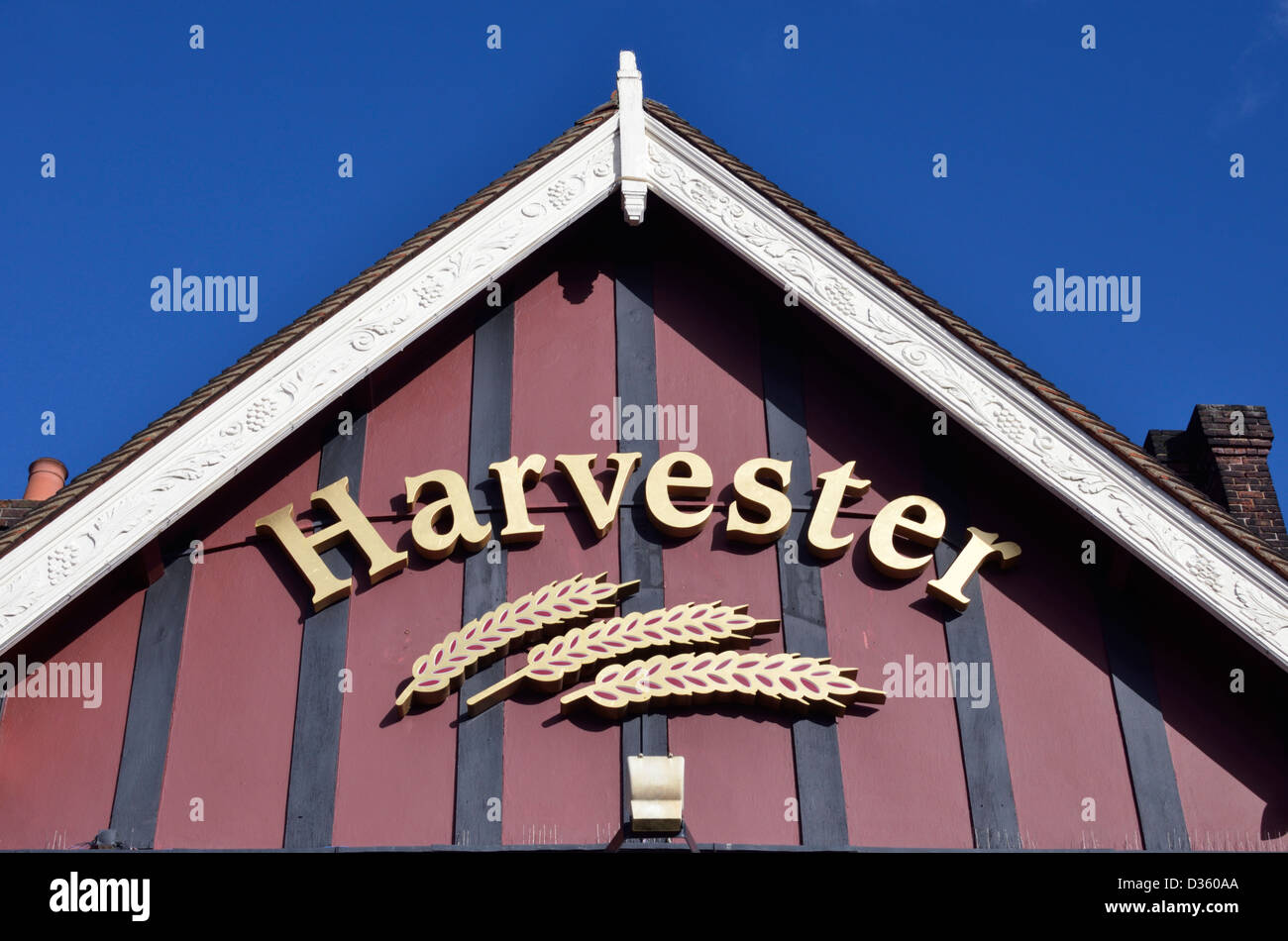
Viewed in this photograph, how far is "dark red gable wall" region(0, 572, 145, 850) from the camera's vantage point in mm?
8156

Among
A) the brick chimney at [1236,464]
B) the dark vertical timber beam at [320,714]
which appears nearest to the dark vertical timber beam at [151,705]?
the dark vertical timber beam at [320,714]

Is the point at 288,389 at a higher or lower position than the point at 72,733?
higher

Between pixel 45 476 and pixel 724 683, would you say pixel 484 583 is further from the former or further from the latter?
pixel 45 476

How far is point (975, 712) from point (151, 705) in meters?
4.66

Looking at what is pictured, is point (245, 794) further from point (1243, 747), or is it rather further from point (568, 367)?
point (1243, 747)

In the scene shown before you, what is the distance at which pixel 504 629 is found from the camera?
8.39 metres

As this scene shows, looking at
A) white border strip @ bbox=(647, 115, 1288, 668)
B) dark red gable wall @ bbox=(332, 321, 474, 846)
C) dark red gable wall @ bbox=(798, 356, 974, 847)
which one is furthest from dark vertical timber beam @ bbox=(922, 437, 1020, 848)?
dark red gable wall @ bbox=(332, 321, 474, 846)

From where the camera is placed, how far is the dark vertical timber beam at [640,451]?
8.20 m

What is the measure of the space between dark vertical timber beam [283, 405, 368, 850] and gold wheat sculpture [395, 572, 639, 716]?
426 millimetres

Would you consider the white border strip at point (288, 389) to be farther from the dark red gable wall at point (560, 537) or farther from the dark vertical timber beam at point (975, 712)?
the dark vertical timber beam at point (975, 712)

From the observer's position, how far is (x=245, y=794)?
8.11 metres

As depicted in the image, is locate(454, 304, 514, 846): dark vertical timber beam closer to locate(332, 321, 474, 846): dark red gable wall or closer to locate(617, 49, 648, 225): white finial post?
locate(332, 321, 474, 846): dark red gable wall

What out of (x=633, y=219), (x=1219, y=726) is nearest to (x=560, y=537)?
(x=633, y=219)
